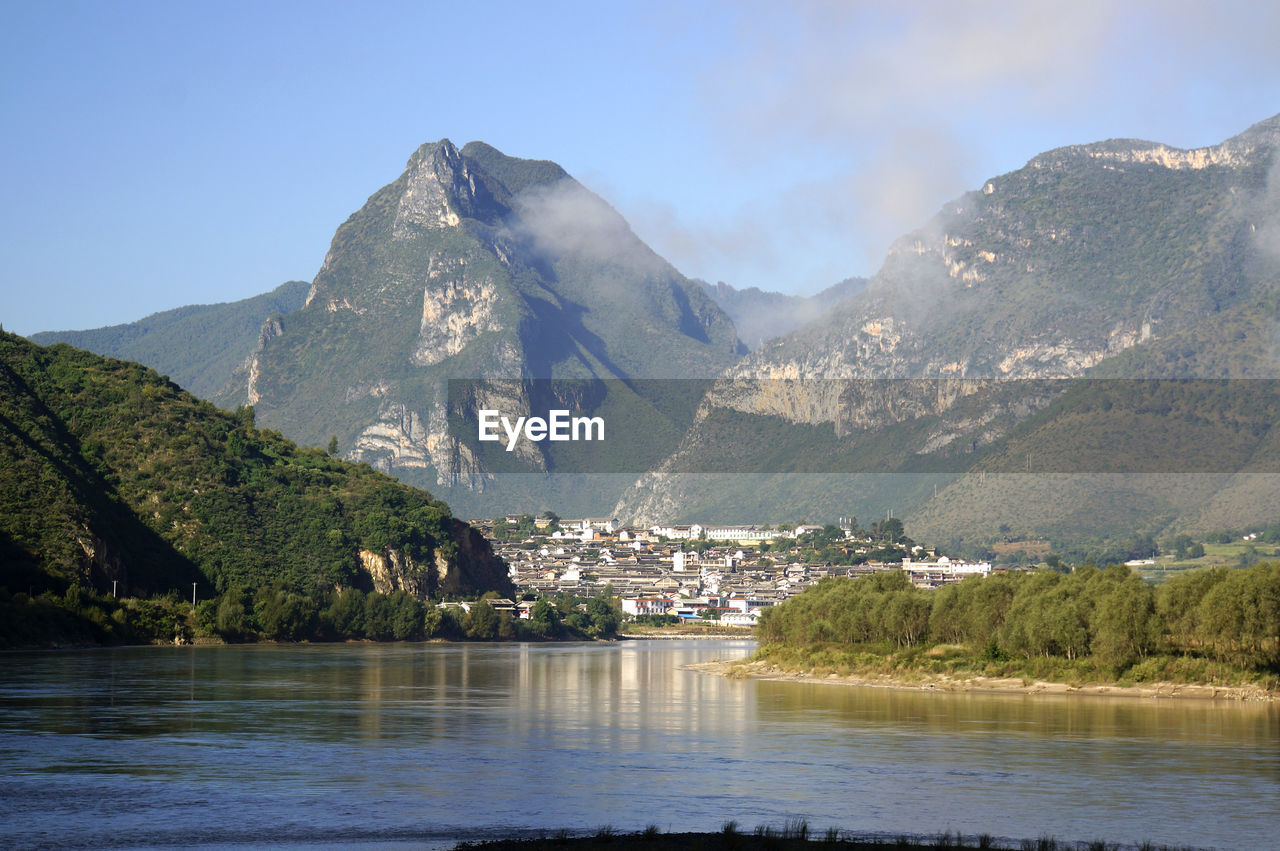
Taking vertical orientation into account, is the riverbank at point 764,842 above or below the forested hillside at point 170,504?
below

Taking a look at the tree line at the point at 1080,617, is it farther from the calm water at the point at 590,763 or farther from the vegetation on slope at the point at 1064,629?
the calm water at the point at 590,763

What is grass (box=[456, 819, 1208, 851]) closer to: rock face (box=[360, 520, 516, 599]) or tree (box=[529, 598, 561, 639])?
rock face (box=[360, 520, 516, 599])

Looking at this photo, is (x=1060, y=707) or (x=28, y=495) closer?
(x=1060, y=707)

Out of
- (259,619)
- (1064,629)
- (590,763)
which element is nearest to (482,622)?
(259,619)

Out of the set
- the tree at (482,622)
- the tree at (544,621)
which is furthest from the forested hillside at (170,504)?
the tree at (544,621)

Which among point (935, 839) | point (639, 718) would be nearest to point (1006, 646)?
point (639, 718)

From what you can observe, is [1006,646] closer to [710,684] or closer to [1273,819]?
[710,684]

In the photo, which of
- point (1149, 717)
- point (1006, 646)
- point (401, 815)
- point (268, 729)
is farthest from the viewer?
point (1006, 646)

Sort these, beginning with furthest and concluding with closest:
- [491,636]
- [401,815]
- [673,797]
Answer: [491,636], [673,797], [401,815]
